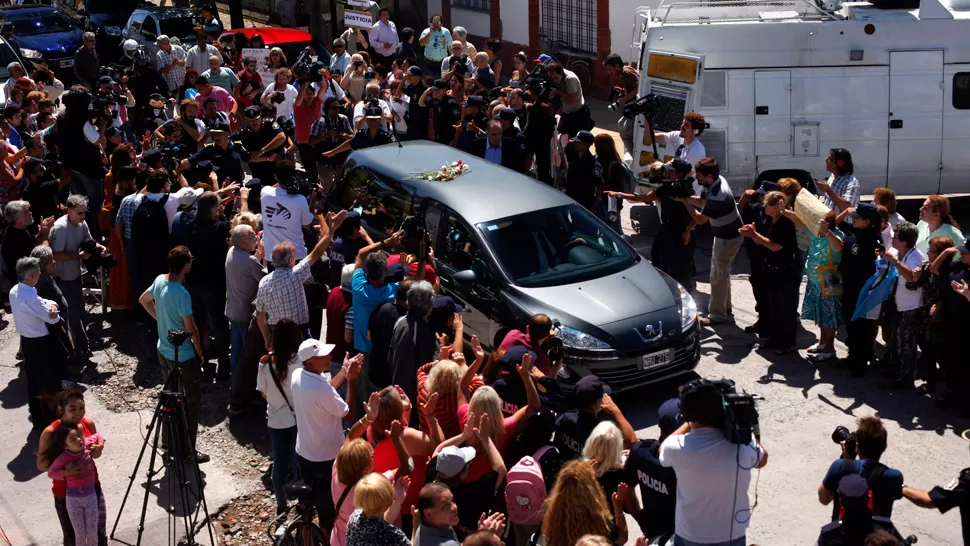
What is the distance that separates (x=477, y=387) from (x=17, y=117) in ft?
32.8

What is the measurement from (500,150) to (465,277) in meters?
3.81

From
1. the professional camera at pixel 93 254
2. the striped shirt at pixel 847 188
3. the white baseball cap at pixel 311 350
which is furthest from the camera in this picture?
the striped shirt at pixel 847 188

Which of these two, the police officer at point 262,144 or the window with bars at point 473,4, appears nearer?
the police officer at point 262,144

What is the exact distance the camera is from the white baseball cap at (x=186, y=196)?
35.3 ft

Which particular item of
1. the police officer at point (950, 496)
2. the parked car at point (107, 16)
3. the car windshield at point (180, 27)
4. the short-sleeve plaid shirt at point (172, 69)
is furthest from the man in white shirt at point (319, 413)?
the parked car at point (107, 16)

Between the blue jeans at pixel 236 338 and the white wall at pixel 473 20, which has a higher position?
the white wall at pixel 473 20

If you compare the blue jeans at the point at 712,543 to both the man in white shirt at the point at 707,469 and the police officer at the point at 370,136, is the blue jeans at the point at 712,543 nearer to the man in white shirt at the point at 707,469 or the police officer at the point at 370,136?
the man in white shirt at the point at 707,469

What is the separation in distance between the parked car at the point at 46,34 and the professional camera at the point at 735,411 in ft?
65.8

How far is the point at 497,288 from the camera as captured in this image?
970 centimetres

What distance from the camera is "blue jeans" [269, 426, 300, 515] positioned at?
8195mm

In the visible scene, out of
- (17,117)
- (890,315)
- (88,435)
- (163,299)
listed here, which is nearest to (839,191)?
(890,315)

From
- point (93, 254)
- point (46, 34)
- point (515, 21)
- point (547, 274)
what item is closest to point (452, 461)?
point (547, 274)

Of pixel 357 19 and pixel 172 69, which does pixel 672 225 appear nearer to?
pixel 357 19

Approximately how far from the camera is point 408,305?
8.09m
